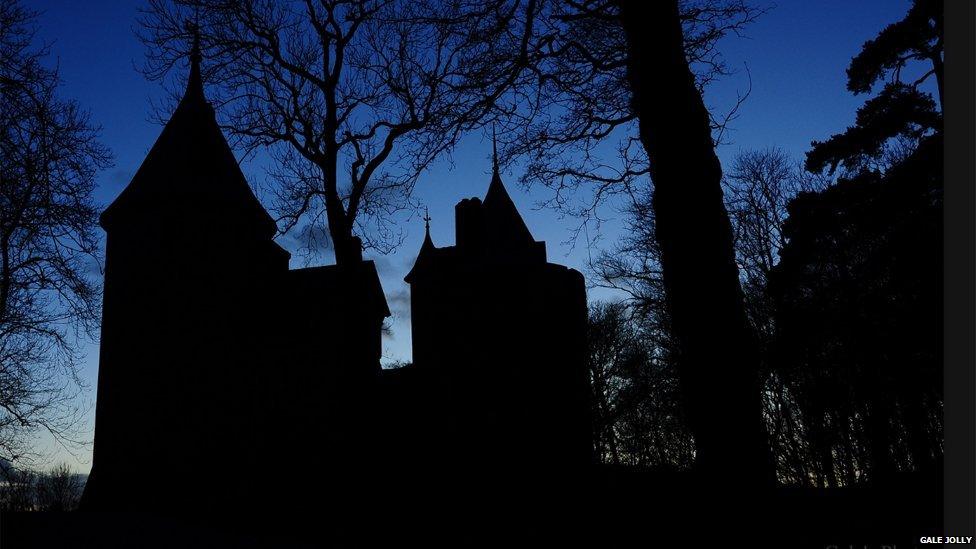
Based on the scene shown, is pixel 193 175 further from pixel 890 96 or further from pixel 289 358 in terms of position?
pixel 890 96

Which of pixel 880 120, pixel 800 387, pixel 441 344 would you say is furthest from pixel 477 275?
pixel 880 120

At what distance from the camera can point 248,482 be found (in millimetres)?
17328

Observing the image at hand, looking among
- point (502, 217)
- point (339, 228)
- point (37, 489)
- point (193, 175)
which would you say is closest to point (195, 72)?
point (193, 175)

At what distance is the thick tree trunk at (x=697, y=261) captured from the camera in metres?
5.59

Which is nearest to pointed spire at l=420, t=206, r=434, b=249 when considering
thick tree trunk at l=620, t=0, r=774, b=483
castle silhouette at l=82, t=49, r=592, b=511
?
castle silhouette at l=82, t=49, r=592, b=511

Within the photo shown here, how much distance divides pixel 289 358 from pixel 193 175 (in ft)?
20.9

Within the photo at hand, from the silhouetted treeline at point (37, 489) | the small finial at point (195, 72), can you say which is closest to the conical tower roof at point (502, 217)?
the small finial at point (195, 72)

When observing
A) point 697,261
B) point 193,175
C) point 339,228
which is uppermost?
point 193,175

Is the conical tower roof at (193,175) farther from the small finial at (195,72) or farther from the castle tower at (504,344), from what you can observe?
the castle tower at (504,344)

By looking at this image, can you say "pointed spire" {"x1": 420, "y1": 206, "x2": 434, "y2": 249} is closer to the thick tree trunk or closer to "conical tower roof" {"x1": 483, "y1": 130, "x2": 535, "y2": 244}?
"conical tower roof" {"x1": 483, "y1": 130, "x2": 535, "y2": 244}

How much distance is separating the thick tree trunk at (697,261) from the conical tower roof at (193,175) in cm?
1457

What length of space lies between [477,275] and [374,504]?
9.25m

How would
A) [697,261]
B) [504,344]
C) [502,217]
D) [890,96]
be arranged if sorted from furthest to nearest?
1. [502,217]
2. [504,344]
3. [890,96]
4. [697,261]

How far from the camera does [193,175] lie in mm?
18609
